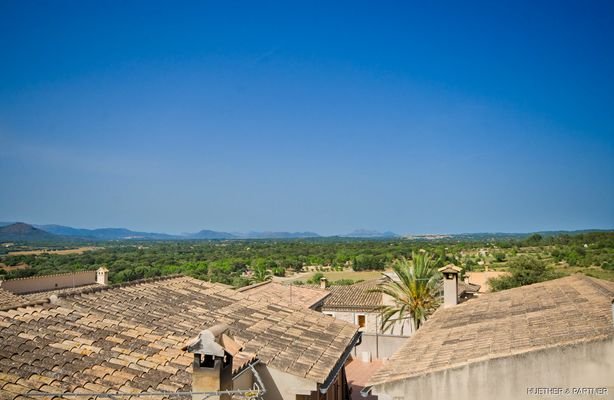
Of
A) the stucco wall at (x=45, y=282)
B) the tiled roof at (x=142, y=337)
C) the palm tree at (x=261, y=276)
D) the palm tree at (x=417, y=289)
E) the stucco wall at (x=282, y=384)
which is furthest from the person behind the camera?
the palm tree at (x=261, y=276)

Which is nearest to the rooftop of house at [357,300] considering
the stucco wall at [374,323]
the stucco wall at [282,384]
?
the stucco wall at [374,323]

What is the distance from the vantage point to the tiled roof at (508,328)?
891 centimetres

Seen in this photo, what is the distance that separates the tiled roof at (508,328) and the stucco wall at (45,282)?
28.1 metres

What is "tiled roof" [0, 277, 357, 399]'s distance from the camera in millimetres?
6469

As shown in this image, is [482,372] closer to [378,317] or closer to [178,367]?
[178,367]

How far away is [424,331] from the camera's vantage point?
14.3m

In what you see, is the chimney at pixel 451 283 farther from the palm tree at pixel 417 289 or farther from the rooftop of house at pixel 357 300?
the rooftop of house at pixel 357 300

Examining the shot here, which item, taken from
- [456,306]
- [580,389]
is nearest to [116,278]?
[456,306]

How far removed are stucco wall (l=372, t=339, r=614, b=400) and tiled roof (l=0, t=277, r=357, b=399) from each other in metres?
1.83

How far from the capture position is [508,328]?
11.1m

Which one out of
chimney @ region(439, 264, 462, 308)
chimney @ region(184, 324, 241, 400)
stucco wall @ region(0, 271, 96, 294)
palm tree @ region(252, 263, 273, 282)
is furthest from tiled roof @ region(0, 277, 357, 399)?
palm tree @ region(252, 263, 273, 282)

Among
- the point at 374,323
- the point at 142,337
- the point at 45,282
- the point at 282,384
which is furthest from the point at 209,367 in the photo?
the point at 45,282

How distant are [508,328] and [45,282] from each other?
34.0m

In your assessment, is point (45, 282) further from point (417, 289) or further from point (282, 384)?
point (282, 384)
